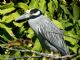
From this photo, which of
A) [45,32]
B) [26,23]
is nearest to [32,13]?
[45,32]

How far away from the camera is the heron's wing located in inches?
125

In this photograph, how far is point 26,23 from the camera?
3.84 m

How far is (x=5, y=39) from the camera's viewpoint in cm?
363

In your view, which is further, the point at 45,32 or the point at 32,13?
the point at 32,13

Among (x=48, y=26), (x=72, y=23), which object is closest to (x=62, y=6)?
(x=72, y=23)

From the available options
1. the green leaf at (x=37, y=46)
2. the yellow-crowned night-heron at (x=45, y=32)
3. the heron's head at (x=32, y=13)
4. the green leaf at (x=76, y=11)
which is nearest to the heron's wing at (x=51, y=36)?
the yellow-crowned night-heron at (x=45, y=32)


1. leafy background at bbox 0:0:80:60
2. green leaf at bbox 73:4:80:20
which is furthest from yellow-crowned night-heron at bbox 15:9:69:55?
green leaf at bbox 73:4:80:20

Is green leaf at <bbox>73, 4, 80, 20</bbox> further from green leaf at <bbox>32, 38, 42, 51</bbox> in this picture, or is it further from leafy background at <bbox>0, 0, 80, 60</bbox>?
green leaf at <bbox>32, 38, 42, 51</bbox>

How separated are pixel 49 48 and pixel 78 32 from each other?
1.65 ft

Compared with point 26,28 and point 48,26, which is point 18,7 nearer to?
point 26,28

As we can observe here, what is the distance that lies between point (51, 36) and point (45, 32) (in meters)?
0.10

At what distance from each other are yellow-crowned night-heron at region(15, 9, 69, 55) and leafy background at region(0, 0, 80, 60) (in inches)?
7.5

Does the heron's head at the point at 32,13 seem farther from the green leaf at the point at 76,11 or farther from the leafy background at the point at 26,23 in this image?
the green leaf at the point at 76,11

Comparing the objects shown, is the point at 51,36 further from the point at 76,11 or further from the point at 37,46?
the point at 76,11
